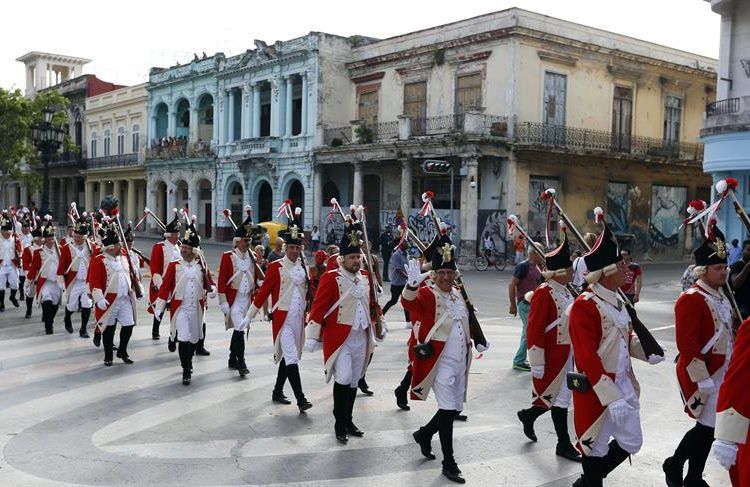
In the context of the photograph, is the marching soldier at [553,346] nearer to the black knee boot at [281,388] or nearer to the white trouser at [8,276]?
the black knee boot at [281,388]

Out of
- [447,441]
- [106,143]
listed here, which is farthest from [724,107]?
[106,143]

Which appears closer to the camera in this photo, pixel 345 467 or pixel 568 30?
pixel 345 467

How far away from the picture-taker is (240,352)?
9555mm

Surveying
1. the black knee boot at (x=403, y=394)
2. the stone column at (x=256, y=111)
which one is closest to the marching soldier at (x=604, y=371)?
the black knee boot at (x=403, y=394)

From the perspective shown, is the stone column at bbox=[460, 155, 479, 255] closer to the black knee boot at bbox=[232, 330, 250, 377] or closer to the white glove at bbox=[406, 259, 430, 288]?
the black knee boot at bbox=[232, 330, 250, 377]

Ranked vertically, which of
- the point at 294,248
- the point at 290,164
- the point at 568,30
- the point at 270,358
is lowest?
the point at 270,358

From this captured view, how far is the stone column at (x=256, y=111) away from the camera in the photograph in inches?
1522

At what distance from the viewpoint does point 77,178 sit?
57.2 m

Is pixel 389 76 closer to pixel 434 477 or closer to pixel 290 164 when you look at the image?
pixel 290 164

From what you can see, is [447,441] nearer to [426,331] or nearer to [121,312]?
[426,331]

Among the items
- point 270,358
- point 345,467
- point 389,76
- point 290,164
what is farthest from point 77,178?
point 345,467

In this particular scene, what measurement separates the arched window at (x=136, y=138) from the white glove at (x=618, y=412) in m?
47.1

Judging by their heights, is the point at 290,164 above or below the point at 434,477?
above

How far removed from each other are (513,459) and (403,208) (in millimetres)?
24769
